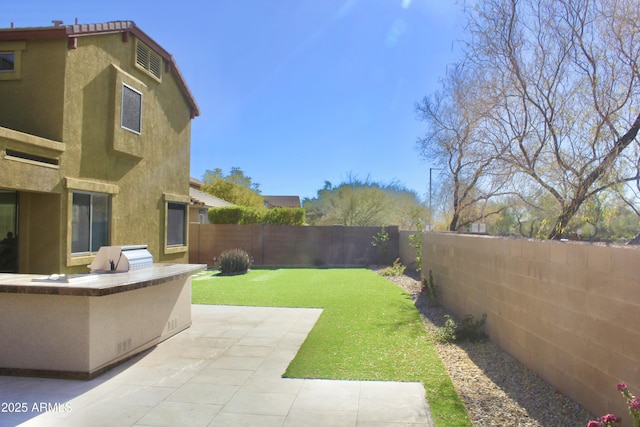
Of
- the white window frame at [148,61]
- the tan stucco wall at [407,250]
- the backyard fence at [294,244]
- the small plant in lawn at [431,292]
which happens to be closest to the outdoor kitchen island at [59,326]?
the small plant in lawn at [431,292]

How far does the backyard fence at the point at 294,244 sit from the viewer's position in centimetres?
2109

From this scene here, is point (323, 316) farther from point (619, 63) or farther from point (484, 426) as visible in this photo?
point (619, 63)

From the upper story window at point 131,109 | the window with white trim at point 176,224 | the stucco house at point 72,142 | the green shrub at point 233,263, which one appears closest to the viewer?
the stucco house at point 72,142

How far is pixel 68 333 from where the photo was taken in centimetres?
520

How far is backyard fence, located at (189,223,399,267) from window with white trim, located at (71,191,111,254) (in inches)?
404

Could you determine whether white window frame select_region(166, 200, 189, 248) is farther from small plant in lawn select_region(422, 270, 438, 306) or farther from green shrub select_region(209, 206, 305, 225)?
small plant in lawn select_region(422, 270, 438, 306)

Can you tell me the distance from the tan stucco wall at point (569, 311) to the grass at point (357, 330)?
111 cm

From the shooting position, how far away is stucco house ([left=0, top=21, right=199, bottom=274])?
8.98 m

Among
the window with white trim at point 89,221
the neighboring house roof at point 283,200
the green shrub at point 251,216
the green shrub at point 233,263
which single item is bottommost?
the green shrub at point 233,263

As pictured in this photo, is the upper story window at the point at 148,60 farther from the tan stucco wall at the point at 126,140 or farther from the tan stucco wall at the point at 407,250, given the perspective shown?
the tan stucco wall at the point at 407,250

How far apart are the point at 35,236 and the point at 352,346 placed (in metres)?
6.99

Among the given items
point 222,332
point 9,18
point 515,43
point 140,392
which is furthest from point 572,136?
point 9,18

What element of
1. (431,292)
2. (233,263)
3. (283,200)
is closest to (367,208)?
(233,263)

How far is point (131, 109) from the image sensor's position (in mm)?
11719
